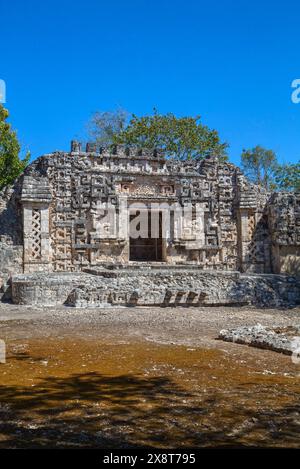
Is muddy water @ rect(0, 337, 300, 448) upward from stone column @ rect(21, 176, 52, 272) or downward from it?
downward

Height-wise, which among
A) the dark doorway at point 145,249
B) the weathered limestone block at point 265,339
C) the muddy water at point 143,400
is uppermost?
the dark doorway at point 145,249

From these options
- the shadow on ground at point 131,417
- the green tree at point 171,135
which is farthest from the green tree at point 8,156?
the shadow on ground at point 131,417

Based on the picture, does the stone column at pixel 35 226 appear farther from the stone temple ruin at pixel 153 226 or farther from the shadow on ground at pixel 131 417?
the shadow on ground at pixel 131 417

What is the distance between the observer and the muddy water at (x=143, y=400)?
355cm

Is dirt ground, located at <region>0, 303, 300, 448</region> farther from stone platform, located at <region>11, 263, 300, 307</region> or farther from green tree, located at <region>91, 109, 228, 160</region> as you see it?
green tree, located at <region>91, 109, 228, 160</region>

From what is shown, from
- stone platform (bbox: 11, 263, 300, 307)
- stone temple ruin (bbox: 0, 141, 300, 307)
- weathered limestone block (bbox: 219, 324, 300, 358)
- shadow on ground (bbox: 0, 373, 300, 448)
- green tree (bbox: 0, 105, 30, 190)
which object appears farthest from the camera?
green tree (bbox: 0, 105, 30, 190)

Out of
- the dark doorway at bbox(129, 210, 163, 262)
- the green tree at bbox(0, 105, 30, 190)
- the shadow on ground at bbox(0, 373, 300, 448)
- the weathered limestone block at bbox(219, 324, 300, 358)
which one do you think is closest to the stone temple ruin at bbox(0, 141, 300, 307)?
the dark doorway at bbox(129, 210, 163, 262)

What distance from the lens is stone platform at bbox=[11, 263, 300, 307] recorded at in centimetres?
1377

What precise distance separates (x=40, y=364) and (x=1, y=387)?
1272 millimetres

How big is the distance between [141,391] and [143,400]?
1.04ft

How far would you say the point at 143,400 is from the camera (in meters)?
4.56

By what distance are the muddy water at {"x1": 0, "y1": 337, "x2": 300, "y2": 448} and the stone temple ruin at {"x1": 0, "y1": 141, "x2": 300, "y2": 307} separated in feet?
26.3
